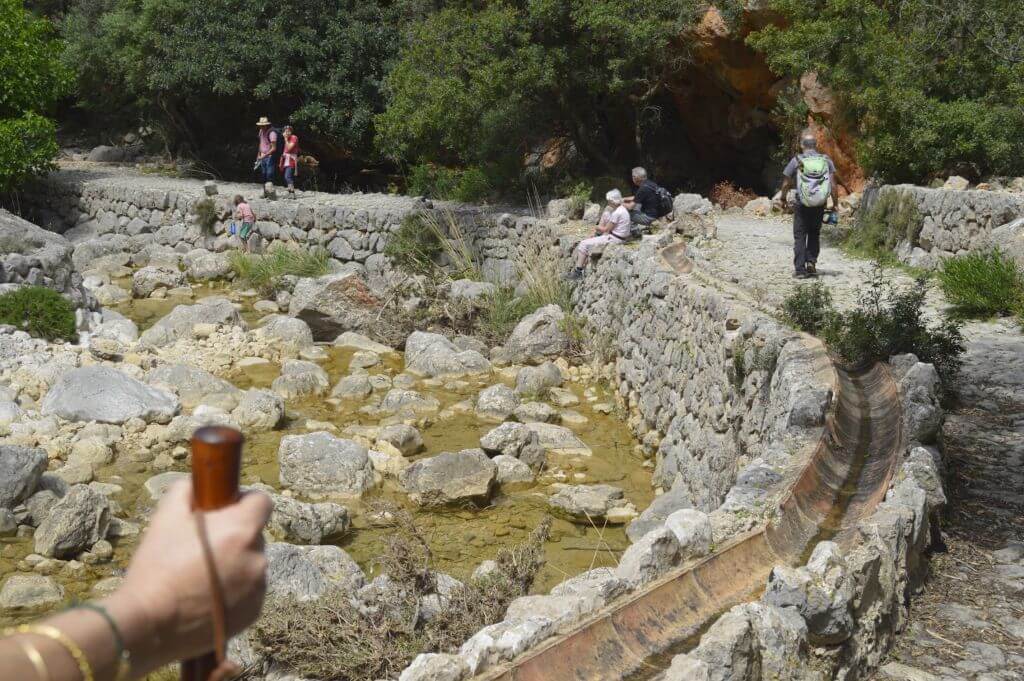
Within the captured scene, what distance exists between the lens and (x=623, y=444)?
1014 cm

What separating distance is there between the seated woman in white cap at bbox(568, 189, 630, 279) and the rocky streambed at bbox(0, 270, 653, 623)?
107 centimetres

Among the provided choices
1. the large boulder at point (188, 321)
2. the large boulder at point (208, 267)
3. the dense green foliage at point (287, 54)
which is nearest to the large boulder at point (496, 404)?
the large boulder at point (188, 321)

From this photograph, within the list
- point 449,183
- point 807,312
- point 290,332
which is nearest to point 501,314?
point 290,332

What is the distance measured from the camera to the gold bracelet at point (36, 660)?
1.18 m

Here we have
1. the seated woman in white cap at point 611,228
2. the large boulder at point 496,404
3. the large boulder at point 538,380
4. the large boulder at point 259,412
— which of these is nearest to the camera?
the large boulder at point 259,412

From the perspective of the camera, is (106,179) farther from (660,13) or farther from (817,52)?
(817,52)

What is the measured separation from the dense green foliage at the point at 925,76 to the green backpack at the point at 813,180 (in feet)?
10.6

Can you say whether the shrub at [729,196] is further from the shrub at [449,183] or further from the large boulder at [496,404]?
the large boulder at [496,404]

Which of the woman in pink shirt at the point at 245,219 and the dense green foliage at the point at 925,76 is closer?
the dense green foliage at the point at 925,76

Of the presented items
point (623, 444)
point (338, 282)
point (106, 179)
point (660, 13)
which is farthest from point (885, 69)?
point (106, 179)

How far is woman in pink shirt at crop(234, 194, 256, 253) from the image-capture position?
19406 millimetres

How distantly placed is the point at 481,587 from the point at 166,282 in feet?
44.6

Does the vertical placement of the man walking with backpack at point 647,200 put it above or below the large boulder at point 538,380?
above

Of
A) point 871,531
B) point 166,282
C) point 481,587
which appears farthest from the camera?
point 166,282
